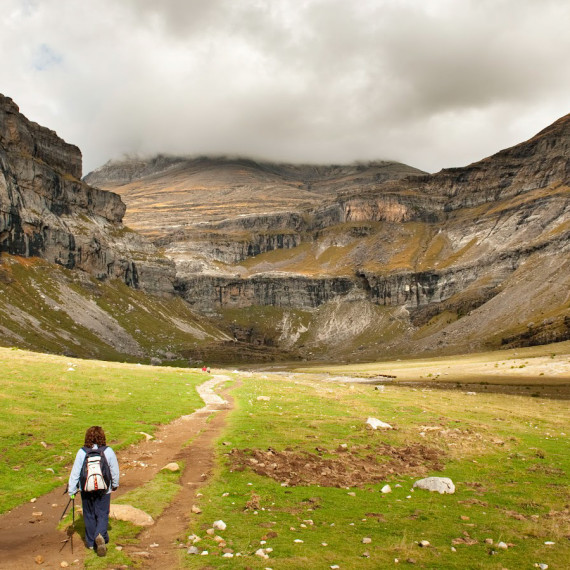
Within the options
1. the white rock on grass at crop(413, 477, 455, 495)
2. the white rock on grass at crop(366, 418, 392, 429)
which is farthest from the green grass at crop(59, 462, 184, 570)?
the white rock on grass at crop(366, 418, 392, 429)

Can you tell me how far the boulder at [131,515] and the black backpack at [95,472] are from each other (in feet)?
5.80

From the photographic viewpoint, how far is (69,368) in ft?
165

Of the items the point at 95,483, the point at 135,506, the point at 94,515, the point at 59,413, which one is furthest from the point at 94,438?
the point at 59,413

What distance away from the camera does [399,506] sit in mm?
17250

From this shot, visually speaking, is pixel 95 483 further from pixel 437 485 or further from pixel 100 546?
pixel 437 485

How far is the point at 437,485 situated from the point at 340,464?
16.0 ft

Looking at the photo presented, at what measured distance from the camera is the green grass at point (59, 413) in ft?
62.7

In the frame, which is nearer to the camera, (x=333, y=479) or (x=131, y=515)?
(x=131, y=515)

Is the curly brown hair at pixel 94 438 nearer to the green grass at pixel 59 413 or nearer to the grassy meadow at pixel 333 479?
the grassy meadow at pixel 333 479

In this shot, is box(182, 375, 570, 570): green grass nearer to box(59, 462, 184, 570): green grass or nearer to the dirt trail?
the dirt trail

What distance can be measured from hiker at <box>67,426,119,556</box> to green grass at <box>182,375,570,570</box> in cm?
286

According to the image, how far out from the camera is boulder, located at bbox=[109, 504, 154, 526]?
15.1 m

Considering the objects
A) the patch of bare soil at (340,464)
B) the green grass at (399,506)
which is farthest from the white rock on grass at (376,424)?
the patch of bare soil at (340,464)

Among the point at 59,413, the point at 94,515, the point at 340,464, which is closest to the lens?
the point at 94,515
